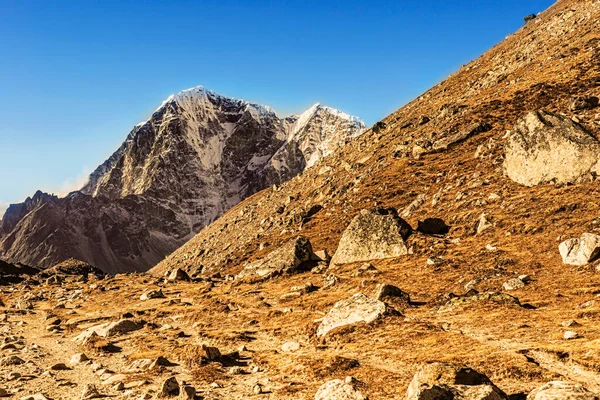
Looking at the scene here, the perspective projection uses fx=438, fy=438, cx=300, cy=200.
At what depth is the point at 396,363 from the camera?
13.9m

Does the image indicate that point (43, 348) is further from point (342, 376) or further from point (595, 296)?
point (595, 296)

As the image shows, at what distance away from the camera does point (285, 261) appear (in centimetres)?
3803

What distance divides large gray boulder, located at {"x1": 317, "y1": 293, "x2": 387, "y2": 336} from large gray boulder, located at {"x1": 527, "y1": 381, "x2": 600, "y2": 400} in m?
9.47

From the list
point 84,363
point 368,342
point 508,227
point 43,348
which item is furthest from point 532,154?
point 43,348

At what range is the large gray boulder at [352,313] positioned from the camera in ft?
61.4

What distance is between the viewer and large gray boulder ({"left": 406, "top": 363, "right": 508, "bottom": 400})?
923cm

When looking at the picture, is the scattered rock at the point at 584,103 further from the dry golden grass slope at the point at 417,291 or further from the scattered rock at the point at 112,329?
the scattered rock at the point at 112,329

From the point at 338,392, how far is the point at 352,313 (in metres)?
8.12

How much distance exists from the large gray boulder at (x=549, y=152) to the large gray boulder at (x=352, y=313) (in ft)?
65.4

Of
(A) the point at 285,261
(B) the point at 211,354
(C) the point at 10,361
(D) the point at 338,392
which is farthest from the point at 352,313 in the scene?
(A) the point at 285,261

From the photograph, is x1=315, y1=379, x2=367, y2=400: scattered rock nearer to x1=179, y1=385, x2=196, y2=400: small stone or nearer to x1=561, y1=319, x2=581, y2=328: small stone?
x1=179, y1=385, x2=196, y2=400: small stone

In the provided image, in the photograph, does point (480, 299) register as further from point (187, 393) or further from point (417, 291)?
point (187, 393)

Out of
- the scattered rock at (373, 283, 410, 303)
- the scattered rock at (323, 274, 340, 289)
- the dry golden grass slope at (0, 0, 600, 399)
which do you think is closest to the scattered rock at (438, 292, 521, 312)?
the dry golden grass slope at (0, 0, 600, 399)

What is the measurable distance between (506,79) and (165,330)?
6041 centimetres
